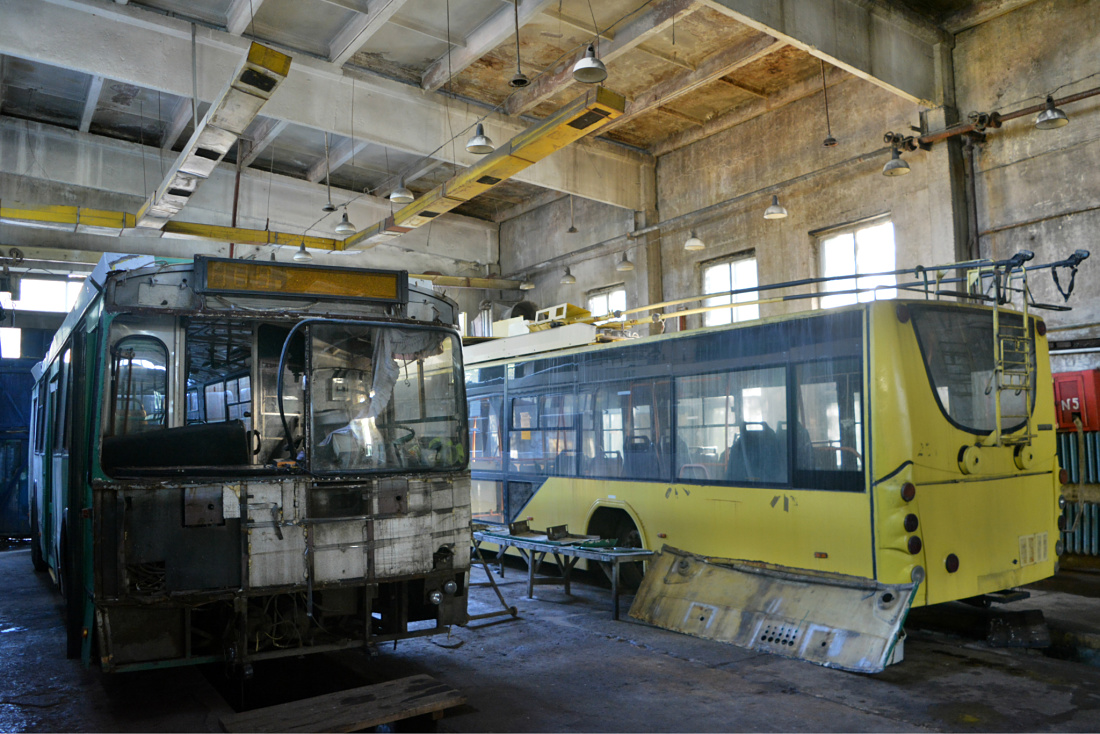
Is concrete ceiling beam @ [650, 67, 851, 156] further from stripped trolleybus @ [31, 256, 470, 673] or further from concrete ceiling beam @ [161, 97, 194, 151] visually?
stripped trolleybus @ [31, 256, 470, 673]

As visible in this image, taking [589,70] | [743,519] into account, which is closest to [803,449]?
[743,519]

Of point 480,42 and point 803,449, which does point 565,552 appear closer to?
point 803,449

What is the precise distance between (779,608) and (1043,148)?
8.39m

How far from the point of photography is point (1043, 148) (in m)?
11.0

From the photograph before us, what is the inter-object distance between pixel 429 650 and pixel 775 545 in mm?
3202

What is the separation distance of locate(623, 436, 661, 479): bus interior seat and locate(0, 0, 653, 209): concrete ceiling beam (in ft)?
25.9

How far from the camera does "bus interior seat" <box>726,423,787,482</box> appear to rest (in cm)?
709

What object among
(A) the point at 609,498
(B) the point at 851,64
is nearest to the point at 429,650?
(A) the point at 609,498

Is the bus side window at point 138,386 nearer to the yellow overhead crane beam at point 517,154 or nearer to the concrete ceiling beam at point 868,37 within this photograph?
the yellow overhead crane beam at point 517,154

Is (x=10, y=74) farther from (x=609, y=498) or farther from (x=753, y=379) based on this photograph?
(x=753, y=379)

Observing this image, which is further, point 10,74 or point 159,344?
point 10,74

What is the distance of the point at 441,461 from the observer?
5895mm

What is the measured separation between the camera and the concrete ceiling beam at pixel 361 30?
36.9ft

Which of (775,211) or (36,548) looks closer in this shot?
(36,548)
